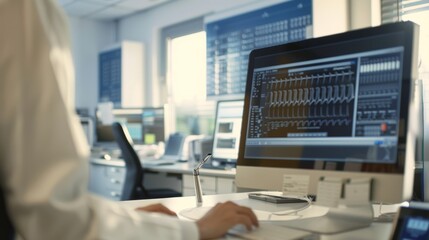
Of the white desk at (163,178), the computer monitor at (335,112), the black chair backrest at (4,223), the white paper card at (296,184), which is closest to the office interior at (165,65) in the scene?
the white desk at (163,178)

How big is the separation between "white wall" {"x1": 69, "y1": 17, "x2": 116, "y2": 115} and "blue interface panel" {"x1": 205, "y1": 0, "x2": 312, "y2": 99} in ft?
7.98

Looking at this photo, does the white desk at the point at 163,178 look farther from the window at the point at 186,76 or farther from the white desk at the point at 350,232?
the white desk at the point at 350,232

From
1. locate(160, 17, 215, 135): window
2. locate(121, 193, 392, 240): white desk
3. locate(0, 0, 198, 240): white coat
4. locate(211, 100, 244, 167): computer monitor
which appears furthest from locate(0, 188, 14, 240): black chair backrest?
locate(160, 17, 215, 135): window

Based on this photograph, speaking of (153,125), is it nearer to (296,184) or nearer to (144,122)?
(144,122)

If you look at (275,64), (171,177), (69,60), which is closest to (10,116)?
(69,60)

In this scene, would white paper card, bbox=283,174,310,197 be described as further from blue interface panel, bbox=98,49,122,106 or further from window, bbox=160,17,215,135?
blue interface panel, bbox=98,49,122,106

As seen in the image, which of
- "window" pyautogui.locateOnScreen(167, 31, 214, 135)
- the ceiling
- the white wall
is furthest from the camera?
the white wall

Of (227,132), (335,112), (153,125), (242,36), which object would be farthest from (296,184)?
(153,125)

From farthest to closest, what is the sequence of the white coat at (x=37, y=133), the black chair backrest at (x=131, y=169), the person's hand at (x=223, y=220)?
the black chair backrest at (x=131, y=169), the person's hand at (x=223, y=220), the white coat at (x=37, y=133)

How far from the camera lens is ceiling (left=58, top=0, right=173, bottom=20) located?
525cm

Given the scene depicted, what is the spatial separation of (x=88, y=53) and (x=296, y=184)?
17.8 ft

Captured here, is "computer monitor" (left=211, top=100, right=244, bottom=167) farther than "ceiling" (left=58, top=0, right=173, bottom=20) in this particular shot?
No

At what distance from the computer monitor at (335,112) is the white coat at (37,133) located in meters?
0.68

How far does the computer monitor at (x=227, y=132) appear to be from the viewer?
3.28m
